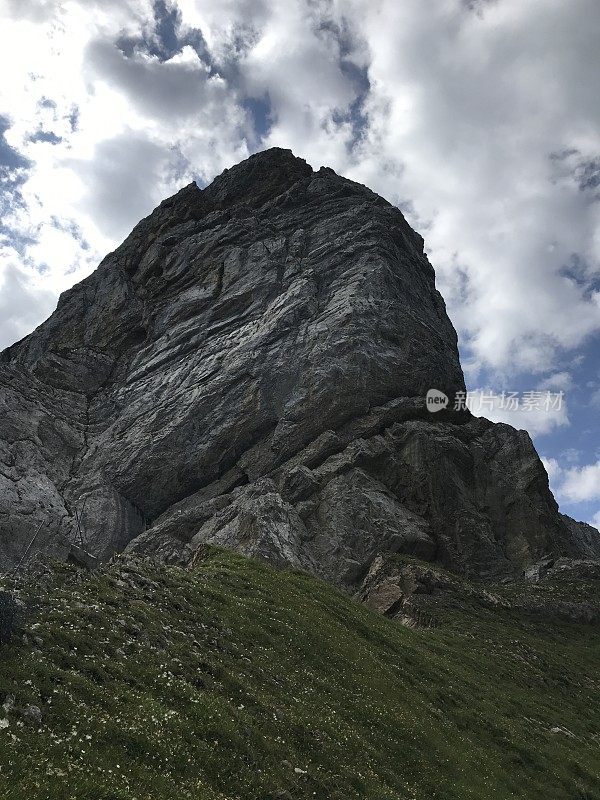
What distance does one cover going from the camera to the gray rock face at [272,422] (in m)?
76.4

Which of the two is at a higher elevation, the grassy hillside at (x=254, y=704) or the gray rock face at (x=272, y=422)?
the gray rock face at (x=272, y=422)

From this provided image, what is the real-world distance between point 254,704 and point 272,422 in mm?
72621

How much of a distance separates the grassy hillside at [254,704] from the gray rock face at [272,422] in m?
27.6

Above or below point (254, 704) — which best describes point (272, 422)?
above

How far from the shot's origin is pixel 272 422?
300 ft

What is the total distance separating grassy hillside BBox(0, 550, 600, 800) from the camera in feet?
42.5

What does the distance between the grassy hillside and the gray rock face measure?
27.6 meters

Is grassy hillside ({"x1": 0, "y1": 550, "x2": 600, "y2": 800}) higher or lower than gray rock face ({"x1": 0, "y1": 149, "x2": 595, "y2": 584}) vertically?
lower

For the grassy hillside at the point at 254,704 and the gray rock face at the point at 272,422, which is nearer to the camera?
the grassy hillside at the point at 254,704

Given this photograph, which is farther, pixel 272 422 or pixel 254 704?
pixel 272 422

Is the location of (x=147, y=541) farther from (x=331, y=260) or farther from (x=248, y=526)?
(x=331, y=260)

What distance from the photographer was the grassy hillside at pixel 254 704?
1296 centimetres

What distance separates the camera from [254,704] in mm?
19156

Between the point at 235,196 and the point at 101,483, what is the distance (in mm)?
83993
